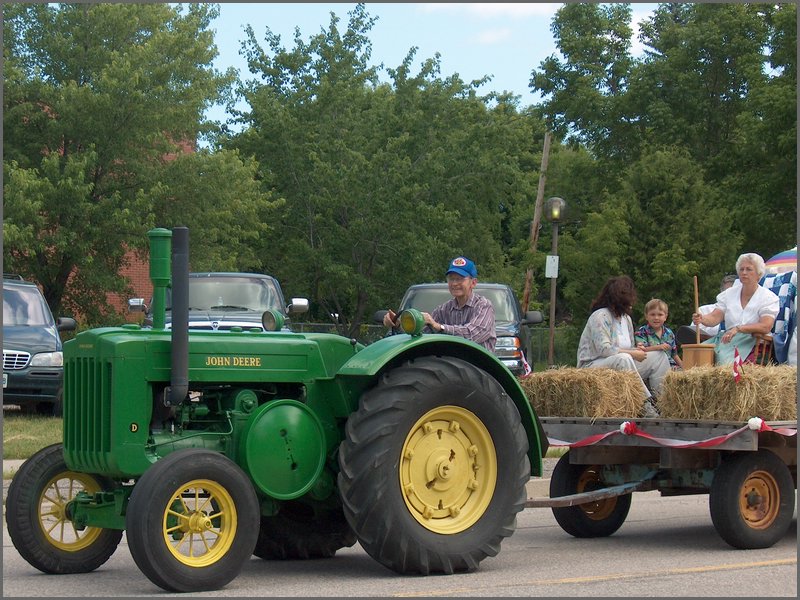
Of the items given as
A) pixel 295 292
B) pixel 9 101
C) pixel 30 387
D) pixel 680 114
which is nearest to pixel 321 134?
pixel 295 292

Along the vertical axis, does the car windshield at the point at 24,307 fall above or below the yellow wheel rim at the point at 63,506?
above

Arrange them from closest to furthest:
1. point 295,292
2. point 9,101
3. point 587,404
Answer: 1. point 587,404
2. point 9,101
3. point 295,292

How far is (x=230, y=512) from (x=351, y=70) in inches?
1113

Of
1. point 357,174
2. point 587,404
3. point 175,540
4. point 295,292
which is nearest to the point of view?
point 175,540

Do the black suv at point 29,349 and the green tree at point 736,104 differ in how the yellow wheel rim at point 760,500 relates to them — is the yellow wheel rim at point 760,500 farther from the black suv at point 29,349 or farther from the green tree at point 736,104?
the green tree at point 736,104

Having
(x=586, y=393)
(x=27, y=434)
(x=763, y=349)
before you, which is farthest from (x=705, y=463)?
(x=27, y=434)

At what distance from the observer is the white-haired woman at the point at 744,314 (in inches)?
409

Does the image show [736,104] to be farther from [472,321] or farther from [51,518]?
[51,518]

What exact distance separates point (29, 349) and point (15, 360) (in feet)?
0.79

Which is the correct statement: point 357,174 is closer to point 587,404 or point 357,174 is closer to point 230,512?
point 587,404

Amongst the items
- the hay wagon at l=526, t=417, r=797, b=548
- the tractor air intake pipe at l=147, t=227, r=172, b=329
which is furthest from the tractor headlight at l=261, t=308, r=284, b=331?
the hay wagon at l=526, t=417, r=797, b=548

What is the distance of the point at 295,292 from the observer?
33438 mm

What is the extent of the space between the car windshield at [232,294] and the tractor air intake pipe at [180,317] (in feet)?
34.2

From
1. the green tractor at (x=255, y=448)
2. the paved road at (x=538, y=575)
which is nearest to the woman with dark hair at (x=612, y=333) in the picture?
the paved road at (x=538, y=575)
